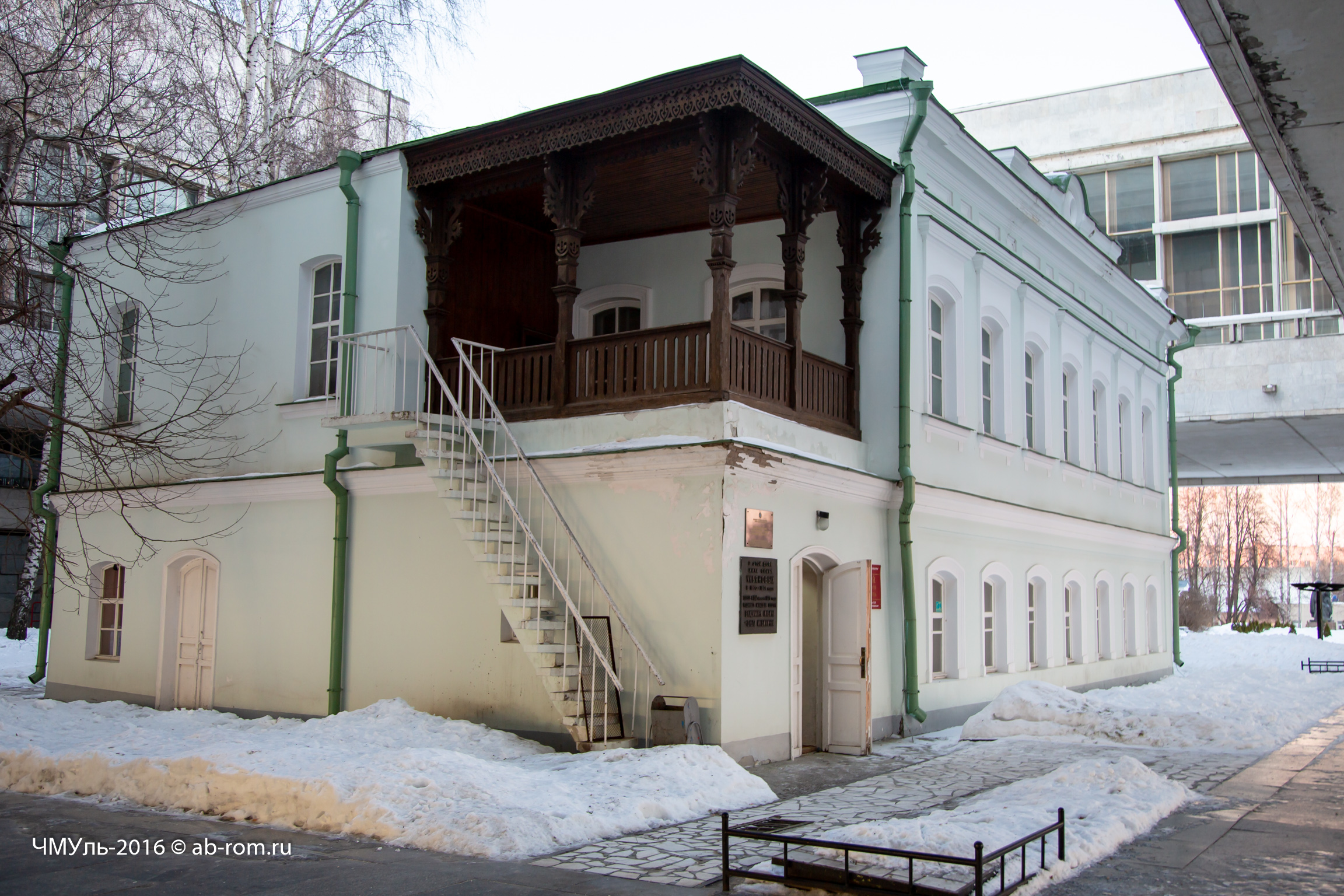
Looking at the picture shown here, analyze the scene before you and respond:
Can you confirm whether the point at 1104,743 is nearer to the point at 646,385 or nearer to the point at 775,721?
the point at 775,721

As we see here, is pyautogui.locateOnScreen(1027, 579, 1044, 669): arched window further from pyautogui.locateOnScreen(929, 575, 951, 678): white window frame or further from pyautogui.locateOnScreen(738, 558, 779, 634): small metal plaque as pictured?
pyautogui.locateOnScreen(738, 558, 779, 634): small metal plaque

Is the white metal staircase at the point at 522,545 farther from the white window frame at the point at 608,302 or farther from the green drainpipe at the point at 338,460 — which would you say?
the white window frame at the point at 608,302

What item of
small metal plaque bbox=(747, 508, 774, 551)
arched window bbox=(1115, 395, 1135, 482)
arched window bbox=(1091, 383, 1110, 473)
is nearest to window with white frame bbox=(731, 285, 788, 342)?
small metal plaque bbox=(747, 508, 774, 551)

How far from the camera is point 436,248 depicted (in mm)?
13844

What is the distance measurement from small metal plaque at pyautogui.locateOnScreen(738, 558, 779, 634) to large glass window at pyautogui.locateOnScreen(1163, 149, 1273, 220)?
26.8 metres

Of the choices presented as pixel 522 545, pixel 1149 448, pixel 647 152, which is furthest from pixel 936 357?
pixel 1149 448

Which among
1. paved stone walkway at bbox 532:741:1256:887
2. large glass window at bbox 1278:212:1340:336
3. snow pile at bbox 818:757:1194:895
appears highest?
large glass window at bbox 1278:212:1340:336

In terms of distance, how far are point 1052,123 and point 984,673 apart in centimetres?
2639

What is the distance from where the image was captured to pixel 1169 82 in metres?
34.2

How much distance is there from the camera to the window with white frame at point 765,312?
14.6 m

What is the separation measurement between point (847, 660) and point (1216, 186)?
1061 inches

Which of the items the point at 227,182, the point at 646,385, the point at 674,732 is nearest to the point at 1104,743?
the point at 674,732

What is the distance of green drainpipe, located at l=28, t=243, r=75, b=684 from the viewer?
1540cm

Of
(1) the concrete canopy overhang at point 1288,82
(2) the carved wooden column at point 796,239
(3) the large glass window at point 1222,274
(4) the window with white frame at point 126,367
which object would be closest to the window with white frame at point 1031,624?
(2) the carved wooden column at point 796,239
